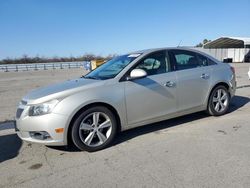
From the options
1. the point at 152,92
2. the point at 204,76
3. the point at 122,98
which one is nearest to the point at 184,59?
the point at 204,76

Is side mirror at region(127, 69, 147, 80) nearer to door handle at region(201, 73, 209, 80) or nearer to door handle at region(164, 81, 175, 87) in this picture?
door handle at region(164, 81, 175, 87)

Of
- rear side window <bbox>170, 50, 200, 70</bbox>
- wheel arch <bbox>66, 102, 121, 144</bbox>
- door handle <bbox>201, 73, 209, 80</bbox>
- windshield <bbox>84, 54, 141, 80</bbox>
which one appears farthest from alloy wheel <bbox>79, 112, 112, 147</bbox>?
door handle <bbox>201, 73, 209, 80</bbox>

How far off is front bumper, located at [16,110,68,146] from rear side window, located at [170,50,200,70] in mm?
2475

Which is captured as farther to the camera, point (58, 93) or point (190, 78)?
point (190, 78)

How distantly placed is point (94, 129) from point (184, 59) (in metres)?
2.38

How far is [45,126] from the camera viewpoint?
137 inches

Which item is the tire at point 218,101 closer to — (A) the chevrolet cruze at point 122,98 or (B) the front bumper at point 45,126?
(A) the chevrolet cruze at point 122,98

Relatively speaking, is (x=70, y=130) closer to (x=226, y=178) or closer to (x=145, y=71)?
(x=145, y=71)

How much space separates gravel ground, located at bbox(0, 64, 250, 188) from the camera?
9.40 ft

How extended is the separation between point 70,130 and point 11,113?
12.3ft

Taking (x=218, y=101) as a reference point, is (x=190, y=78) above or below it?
above

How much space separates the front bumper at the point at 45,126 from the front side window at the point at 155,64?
67.2 inches

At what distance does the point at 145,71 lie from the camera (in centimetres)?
425

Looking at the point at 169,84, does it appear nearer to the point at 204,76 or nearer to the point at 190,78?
the point at 190,78
